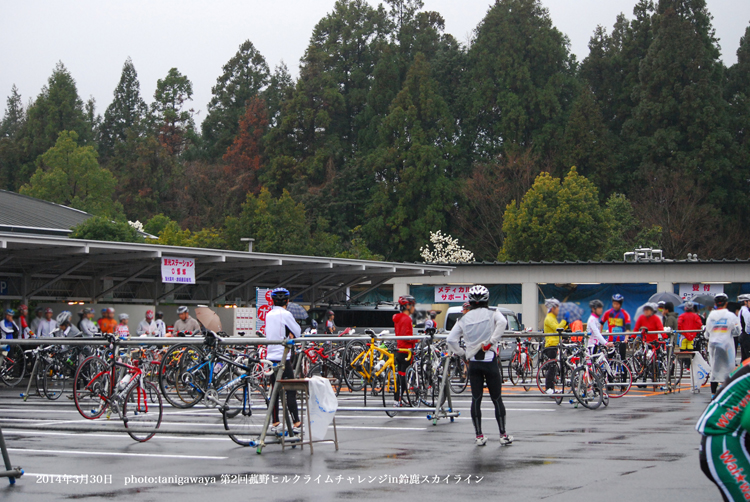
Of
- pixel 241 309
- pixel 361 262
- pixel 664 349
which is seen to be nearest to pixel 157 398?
pixel 664 349

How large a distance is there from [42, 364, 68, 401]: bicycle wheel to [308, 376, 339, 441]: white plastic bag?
928cm

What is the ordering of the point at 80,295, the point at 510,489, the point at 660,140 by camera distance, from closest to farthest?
the point at 510,489
the point at 80,295
the point at 660,140

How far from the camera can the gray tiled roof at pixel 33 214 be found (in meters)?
32.1

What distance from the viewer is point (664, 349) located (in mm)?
19391

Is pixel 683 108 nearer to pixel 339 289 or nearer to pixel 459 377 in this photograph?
pixel 339 289

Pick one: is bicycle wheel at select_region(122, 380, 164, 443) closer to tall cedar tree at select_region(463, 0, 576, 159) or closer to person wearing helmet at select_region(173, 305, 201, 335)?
person wearing helmet at select_region(173, 305, 201, 335)

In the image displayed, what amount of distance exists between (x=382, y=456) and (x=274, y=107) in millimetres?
73742

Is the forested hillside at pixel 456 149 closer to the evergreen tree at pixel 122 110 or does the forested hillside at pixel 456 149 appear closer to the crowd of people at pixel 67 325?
the evergreen tree at pixel 122 110

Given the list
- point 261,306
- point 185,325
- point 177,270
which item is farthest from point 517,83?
point 185,325

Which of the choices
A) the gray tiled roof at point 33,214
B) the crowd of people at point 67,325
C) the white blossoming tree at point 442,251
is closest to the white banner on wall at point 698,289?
the white blossoming tree at point 442,251

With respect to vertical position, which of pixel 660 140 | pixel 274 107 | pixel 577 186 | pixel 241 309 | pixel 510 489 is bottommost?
pixel 510 489

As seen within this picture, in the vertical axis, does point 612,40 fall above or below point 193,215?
above

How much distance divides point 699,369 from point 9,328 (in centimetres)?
1568

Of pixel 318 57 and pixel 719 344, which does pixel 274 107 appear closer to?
pixel 318 57
